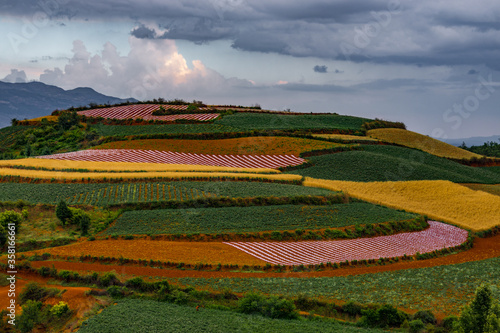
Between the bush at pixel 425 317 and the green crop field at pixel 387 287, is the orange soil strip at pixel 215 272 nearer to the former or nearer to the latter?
the green crop field at pixel 387 287

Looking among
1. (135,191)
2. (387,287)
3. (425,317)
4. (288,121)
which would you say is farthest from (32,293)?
(288,121)

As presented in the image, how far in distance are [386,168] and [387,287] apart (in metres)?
37.1

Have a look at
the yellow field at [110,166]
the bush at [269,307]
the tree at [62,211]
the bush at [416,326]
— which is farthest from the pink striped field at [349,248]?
the yellow field at [110,166]

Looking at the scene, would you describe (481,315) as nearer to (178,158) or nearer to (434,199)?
(434,199)

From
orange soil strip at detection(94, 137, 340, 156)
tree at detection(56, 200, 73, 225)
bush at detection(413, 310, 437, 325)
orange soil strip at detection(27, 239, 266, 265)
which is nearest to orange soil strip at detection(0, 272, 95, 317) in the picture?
orange soil strip at detection(27, 239, 266, 265)

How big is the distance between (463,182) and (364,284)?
42512mm

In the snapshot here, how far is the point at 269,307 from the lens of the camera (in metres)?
22.3

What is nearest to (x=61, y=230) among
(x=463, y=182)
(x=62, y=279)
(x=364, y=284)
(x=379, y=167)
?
(x=62, y=279)

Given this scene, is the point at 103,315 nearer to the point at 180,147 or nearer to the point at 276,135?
the point at 180,147

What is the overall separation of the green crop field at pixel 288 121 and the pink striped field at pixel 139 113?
4.44 m

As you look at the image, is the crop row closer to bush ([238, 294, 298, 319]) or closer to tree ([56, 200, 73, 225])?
tree ([56, 200, 73, 225])

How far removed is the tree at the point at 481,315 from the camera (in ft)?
60.7

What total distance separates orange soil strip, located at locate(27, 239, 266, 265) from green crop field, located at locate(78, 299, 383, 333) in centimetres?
703

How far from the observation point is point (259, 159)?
205ft
